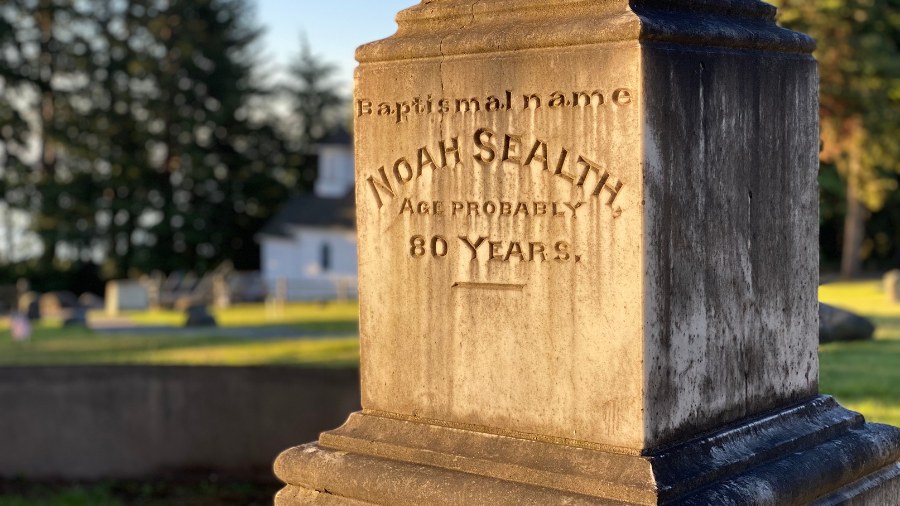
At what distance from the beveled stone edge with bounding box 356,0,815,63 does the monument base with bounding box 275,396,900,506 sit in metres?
1.32

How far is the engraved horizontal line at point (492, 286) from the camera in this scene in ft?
13.7

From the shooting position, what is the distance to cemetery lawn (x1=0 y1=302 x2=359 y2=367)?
16.5 metres

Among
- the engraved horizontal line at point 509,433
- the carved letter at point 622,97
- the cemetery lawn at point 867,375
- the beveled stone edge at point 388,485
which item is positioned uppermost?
the carved letter at point 622,97

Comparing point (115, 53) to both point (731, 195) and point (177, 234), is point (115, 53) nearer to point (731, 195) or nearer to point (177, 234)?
point (177, 234)

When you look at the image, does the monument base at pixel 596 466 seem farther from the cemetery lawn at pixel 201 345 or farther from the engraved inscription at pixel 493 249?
the cemetery lawn at pixel 201 345

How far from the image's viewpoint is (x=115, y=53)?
157 ft

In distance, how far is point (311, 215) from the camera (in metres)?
50.6

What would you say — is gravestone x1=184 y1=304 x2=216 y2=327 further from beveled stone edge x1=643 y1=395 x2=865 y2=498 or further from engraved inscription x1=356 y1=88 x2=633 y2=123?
beveled stone edge x1=643 y1=395 x2=865 y2=498

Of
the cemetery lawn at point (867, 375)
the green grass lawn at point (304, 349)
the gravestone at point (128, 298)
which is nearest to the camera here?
the cemetery lawn at point (867, 375)

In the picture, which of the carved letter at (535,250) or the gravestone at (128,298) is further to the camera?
the gravestone at (128,298)

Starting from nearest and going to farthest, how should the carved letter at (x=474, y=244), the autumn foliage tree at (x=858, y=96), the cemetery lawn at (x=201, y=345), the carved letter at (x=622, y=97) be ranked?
the carved letter at (x=622, y=97) < the carved letter at (x=474, y=244) < the cemetery lawn at (x=201, y=345) < the autumn foliage tree at (x=858, y=96)

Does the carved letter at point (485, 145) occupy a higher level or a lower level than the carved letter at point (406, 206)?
higher

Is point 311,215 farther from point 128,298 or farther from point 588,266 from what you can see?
point 588,266

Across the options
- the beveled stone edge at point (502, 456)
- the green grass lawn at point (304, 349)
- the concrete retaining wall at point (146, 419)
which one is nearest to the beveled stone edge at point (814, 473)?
the beveled stone edge at point (502, 456)
